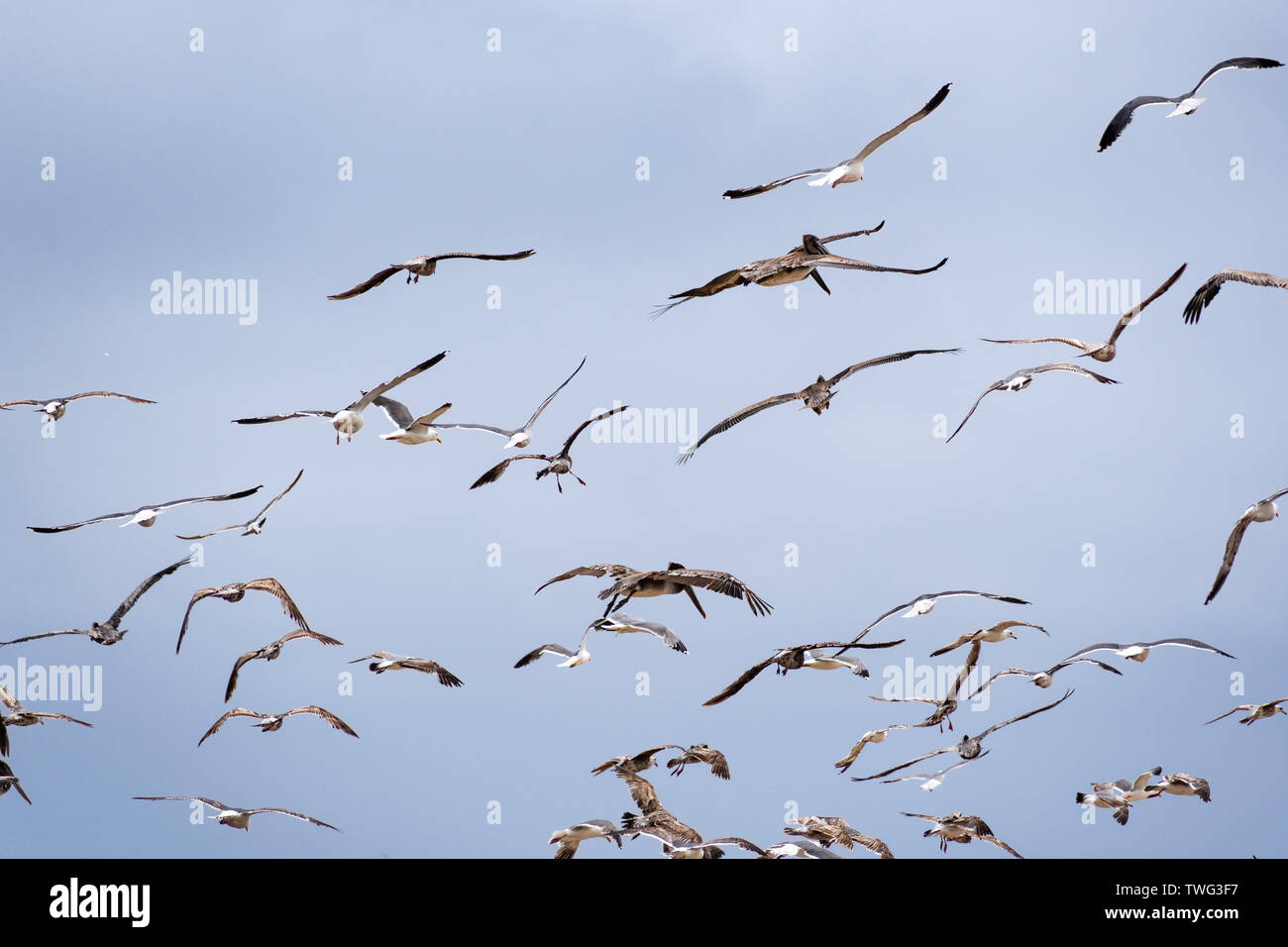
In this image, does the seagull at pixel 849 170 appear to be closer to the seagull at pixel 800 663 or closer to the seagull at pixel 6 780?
the seagull at pixel 800 663

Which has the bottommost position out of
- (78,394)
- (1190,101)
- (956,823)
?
(956,823)

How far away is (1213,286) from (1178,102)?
8.34 ft

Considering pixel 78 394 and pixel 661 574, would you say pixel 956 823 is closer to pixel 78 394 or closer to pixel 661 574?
pixel 661 574

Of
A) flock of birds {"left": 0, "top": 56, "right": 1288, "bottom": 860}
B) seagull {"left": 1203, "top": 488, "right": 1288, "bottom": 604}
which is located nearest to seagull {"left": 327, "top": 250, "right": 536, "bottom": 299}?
flock of birds {"left": 0, "top": 56, "right": 1288, "bottom": 860}

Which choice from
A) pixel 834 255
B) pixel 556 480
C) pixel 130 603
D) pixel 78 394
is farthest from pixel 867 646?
pixel 78 394

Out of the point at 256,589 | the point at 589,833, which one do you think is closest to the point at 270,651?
the point at 256,589

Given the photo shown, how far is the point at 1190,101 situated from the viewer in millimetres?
23391

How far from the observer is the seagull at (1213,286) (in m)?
23.5

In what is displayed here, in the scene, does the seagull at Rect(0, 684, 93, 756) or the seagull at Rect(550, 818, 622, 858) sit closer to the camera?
the seagull at Rect(550, 818, 622, 858)

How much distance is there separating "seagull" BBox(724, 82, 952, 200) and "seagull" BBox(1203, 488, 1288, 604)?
7076 millimetres

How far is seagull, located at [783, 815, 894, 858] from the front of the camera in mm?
22219

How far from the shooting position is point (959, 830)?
87.2 ft

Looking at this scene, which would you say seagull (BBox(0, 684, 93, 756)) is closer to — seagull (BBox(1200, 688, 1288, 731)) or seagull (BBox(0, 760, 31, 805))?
seagull (BBox(0, 760, 31, 805))
